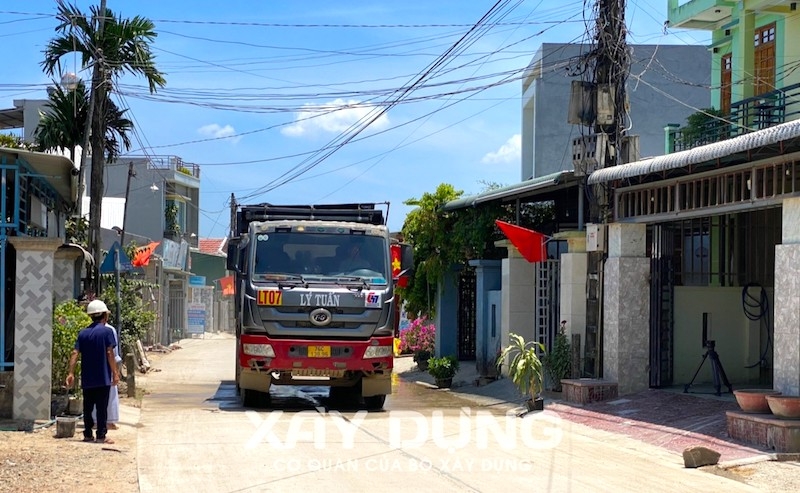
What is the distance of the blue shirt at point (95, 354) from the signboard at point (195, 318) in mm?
39683

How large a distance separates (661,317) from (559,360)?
79.1 inches

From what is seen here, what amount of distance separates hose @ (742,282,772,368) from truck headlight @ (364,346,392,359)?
7.10 m

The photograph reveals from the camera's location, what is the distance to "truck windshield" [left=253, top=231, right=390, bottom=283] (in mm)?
15625

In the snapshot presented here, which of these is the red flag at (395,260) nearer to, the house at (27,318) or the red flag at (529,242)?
the red flag at (529,242)

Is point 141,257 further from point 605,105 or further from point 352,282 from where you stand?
point 605,105

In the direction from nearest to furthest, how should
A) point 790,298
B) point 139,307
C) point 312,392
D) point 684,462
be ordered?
point 684,462 < point 790,298 < point 312,392 < point 139,307

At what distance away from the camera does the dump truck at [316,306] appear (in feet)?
50.1

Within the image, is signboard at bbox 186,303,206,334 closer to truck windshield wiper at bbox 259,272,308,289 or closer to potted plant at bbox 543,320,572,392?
potted plant at bbox 543,320,572,392

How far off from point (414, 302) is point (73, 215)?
9.84 metres

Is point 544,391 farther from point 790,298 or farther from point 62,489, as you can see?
point 62,489

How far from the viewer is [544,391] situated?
61.4 ft

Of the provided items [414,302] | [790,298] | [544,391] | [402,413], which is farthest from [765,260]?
[414,302]

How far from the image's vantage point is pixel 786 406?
38.9 feet

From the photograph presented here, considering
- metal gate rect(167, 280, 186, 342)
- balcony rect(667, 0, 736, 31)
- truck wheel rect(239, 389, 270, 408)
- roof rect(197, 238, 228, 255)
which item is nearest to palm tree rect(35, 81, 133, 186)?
truck wheel rect(239, 389, 270, 408)
